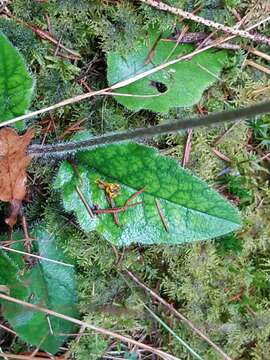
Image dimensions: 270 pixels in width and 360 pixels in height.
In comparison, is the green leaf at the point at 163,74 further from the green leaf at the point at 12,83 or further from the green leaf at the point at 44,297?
the green leaf at the point at 44,297

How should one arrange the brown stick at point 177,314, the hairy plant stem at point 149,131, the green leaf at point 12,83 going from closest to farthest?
the hairy plant stem at point 149,131 < the green leaf at point 12,83 < the brown stick at point 177,314

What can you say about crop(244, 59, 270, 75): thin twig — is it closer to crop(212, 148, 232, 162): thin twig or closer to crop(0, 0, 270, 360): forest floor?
crop(0, 0, 270, 360): forest floor

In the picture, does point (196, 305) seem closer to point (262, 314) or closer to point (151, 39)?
point (262, 314)

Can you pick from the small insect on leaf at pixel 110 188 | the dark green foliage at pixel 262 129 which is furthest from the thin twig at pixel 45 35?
the dark green foliage at pixel 262 129

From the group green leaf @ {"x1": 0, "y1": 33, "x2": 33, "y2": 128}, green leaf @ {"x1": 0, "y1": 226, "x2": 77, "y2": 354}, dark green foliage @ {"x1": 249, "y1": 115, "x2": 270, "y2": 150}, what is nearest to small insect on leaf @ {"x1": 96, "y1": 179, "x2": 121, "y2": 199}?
green leaf @ {"x1": 0, "y1": 226, "x2": 77, "y2": 354}

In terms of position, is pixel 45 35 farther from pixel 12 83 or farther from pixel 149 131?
pixel 149 131

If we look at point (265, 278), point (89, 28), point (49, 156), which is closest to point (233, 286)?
point (265, 278)

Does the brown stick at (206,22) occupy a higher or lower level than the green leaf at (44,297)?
higher
